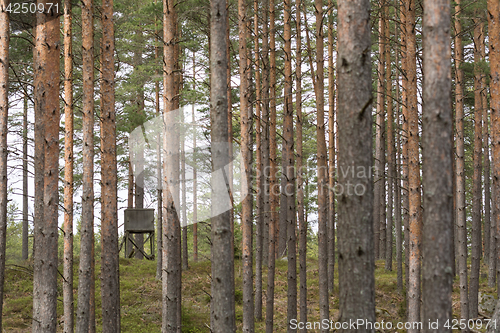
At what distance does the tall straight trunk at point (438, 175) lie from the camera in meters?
4.41

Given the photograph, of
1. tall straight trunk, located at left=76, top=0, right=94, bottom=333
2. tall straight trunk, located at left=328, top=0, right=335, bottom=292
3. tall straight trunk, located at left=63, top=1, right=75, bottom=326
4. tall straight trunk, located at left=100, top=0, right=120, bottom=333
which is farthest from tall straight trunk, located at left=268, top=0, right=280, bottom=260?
tall straight trunk, located at left=63, top=1, right=75, bottom=326

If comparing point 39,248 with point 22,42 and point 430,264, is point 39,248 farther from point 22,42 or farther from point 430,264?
point 22,42

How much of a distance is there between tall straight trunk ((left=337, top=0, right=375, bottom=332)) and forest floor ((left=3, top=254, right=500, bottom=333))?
29.7 ft

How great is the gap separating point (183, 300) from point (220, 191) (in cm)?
1113

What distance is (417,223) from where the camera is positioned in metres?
8.84

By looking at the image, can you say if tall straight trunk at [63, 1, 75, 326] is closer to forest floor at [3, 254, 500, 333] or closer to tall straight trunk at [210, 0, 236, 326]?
forest floor at [3, 254, 500, 333]

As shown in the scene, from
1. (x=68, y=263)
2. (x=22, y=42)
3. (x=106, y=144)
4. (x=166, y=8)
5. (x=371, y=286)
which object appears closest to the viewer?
(x=371, y=286)

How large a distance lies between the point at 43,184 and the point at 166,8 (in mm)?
4277

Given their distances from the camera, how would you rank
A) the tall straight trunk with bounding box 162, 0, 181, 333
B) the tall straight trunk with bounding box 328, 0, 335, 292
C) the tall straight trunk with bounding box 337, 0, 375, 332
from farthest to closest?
the tall straight trunk with bounding box 328, 0, 335, 292 < the tall straight trunk with bounding box 162, 0, 181, 333 < the tall straight trunk with bounding box 337, 0, 375, 332

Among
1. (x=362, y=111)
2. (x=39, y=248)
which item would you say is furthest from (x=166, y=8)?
(x=362, y=111)

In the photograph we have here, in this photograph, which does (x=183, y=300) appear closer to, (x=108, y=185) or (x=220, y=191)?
(x=108, y=185)

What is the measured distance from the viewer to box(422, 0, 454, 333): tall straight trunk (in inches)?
173

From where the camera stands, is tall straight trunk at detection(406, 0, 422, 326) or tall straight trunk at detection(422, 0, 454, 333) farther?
tall straight trunk at detection(406, 0, 422, 326)

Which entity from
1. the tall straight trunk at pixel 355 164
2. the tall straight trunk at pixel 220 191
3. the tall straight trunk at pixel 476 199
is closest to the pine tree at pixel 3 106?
the tall straight trunk at pixel 220 191
